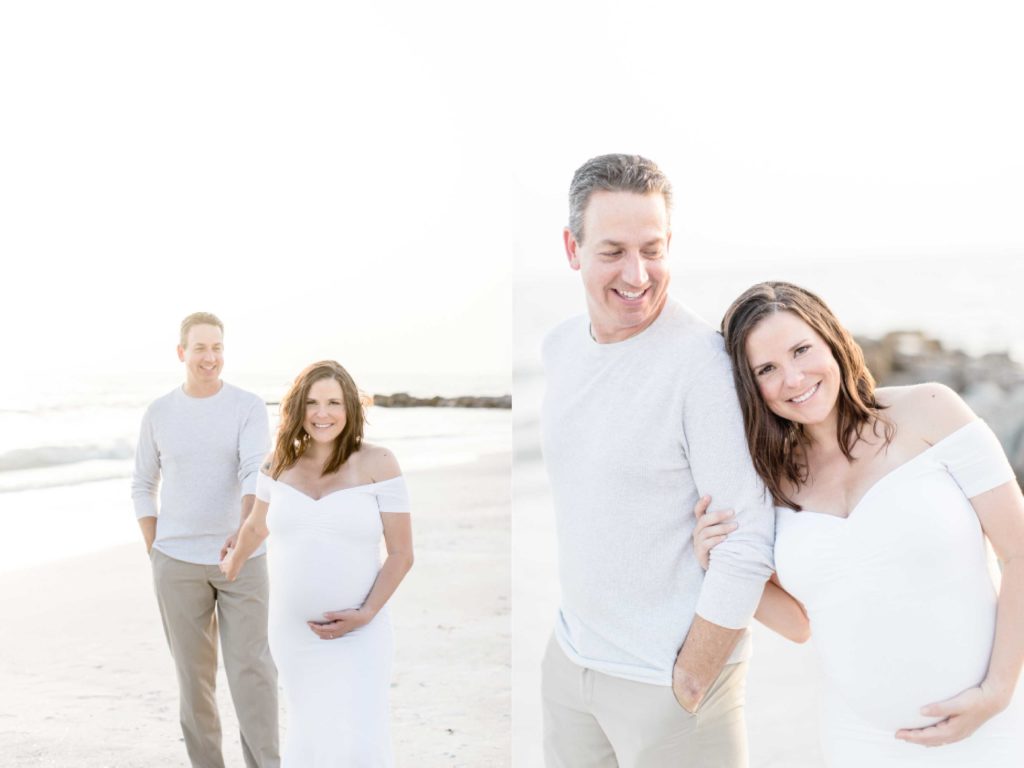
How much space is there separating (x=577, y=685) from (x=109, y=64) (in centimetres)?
944

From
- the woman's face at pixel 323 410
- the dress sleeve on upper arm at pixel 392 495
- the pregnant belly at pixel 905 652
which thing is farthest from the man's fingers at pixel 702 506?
the woman's face at pixel 323 410

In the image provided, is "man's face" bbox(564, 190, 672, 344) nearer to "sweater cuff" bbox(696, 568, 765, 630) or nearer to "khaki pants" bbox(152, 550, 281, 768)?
"sweater cuff" bbox(696, 568, 765, 630)

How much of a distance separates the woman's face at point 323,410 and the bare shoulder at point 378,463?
0.30 feet

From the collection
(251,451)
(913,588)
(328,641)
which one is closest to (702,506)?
(913,588)

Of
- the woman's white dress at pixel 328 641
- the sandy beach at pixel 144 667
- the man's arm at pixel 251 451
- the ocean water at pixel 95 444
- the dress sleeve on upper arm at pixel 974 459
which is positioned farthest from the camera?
the ocean water at pixel 95 444

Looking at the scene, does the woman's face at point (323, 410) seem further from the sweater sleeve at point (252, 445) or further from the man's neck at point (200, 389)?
the man's neck at point (200, 389)

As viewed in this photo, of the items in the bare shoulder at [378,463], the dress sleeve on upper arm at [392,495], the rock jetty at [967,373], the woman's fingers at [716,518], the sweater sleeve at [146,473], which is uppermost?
the woman's fingers at [716,518]

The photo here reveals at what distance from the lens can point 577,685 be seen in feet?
4.95

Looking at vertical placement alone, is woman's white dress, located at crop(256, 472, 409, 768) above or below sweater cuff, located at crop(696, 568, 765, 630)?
below

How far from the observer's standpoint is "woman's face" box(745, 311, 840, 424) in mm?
1360

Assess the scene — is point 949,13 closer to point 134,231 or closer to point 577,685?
point 134,231

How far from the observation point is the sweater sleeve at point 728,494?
1.36 metres

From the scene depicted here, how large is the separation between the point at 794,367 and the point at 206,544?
6.93 feet

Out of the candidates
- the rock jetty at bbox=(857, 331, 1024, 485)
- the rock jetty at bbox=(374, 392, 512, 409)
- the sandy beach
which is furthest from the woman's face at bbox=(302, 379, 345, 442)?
the rock jetty at bbox=(374, 392, 512, 409)
